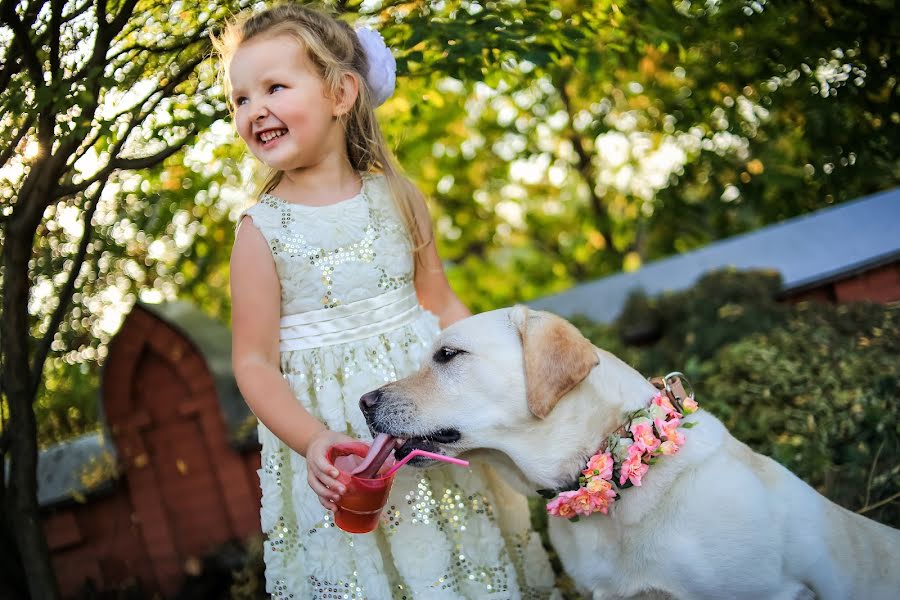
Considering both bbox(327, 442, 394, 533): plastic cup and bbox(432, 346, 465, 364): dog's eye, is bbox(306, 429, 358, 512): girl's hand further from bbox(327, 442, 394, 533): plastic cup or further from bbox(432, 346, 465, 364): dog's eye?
bbox(432, 346, 465, 364): dog's eye

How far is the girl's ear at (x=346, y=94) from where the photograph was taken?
2756 mm

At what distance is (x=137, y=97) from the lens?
128 inches

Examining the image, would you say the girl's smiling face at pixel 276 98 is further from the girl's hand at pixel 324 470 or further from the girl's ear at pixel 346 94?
the girl's hand at pixel 324 470

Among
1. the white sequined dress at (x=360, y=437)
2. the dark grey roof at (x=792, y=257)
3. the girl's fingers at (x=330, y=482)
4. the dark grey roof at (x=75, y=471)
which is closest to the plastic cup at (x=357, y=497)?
the girl's fingers at (x=330, y=482)

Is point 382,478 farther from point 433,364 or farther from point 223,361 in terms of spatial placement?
point 223,361

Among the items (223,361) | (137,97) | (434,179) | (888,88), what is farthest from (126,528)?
(888,88)

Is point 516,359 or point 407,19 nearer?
point 516,359

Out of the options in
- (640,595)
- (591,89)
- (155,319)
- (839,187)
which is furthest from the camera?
(591,89)

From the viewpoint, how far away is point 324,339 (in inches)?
103

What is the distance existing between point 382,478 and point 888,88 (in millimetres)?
3785

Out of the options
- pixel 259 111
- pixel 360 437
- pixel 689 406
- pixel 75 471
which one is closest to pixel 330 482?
pixel 360 437

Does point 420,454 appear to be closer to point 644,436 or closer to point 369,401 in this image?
point 369,401

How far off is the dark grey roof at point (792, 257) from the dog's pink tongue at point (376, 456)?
3.10m

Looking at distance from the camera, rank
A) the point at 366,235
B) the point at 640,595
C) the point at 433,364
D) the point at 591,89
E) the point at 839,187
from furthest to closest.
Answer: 1. the point at 591,89
2. the point at 839,187
3. the point at 366,235
4. the point at 433,364
5. the point at 640,595
